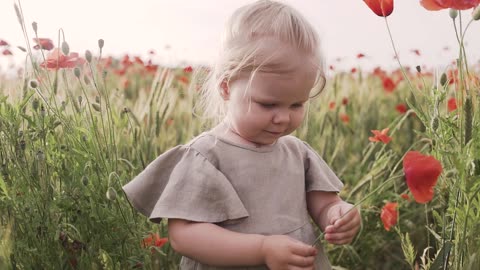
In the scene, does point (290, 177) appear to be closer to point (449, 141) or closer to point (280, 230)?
point (280, 230)

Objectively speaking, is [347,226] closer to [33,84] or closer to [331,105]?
[33,84]

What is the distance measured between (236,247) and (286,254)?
11 cm

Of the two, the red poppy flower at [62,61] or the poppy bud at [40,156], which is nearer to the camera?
the poppy bud at [40,156]

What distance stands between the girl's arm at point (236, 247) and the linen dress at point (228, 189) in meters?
0.03

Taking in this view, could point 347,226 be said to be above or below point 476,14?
below

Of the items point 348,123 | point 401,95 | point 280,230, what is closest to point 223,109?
point 280,230

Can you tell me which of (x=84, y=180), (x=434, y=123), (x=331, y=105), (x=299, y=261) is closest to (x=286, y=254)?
(x=299, y=261)

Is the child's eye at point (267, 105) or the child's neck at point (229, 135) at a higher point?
the child's eye at point (267, 105)

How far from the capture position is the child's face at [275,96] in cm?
149

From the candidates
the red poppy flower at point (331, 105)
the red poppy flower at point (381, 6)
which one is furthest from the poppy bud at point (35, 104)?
the red poppy flower at point (331, 105)

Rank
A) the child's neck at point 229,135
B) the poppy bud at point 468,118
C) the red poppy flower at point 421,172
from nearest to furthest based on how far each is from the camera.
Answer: the red poppy flower at point 421,172 → the poppy bud at point 468,118 → the child's neck at point 229,135

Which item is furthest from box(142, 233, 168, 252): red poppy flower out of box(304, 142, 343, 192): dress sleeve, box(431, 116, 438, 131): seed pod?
box(431, 116, 438, 131): seed pod

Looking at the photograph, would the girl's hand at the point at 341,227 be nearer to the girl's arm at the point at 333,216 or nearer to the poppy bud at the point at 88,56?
the girl's arm at the point at 333,216

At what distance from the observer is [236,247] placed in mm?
1480
